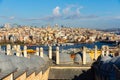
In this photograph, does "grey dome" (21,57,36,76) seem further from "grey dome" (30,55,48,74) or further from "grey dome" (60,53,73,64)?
"grey dome" (60,53,73,64)

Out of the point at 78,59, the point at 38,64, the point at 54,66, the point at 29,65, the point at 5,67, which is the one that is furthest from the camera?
the point at 78,59

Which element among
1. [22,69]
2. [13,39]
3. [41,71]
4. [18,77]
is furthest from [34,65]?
[13,39]

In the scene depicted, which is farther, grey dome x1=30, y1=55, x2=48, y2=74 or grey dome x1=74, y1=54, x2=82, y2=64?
grey dome x1=74, y1=54, x2=82, y2=64

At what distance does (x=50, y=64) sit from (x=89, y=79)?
11.5ft

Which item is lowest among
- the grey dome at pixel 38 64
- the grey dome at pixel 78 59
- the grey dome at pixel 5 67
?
the grey dome at pixel 78 59

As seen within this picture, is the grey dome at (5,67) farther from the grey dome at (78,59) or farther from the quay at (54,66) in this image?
the grey dome at (78,59)

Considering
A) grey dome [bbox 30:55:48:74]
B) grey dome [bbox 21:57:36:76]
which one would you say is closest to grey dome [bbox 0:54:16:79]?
grey dome [bbox 21:57:36:76]

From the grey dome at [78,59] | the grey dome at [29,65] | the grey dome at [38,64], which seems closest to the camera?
the grey dome at [29,65]

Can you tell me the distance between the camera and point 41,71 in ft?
90.1

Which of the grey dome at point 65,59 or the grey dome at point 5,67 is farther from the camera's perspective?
the grey dome at point 65,59

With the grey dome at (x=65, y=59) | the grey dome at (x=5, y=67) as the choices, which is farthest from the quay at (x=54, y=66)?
the grey dome at (x=5, y=67)

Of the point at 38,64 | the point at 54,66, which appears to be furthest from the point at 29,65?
the point at 54,66

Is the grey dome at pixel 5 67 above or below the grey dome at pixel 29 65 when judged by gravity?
above

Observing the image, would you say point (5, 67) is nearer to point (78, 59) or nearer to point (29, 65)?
point (29, 65)
